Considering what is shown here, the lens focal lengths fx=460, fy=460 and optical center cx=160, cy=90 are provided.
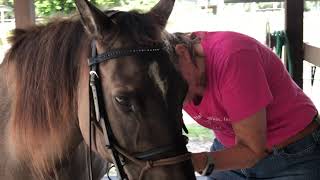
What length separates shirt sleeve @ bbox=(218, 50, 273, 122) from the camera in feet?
4.66

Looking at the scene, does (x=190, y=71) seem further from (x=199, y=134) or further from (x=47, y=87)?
(x=199, y=134)

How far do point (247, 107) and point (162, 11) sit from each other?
1.32 feet

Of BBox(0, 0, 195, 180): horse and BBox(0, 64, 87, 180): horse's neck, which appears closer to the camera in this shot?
BBox(0, 0, 195, 180): horse

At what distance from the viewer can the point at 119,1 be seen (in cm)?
234

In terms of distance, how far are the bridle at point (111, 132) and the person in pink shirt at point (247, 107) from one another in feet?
0.62

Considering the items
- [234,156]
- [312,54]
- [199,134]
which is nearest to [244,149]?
[234,156]

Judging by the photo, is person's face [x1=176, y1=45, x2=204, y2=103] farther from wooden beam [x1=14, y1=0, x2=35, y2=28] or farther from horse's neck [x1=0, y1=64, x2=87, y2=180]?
wooden beam [x1=14, y1=0, x2=35, y2=28]

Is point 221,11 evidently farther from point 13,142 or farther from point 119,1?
point 13,142

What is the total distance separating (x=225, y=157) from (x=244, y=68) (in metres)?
0.30

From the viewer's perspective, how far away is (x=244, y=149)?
1482 millimetres

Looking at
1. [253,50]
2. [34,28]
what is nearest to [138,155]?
[253,50]

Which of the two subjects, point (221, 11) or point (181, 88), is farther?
point (221, 11)

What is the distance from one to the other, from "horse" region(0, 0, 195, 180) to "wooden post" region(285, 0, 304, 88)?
1.06 m

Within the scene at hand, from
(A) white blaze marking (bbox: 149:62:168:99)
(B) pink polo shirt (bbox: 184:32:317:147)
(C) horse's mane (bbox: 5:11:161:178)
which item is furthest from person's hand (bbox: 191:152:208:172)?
(C) horse's mane (bbox: 5:11:161:178)
